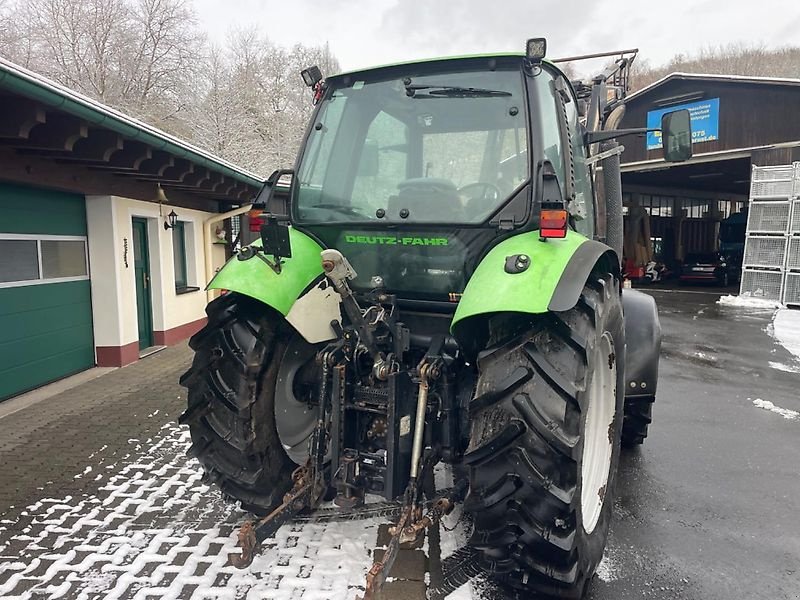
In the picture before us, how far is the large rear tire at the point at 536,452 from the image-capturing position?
2.17 m

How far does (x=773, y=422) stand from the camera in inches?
214

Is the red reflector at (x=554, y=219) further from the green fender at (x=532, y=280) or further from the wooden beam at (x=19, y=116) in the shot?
the wooden beam at (x=19, y=116)

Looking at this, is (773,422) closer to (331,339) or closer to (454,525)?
(454,525)

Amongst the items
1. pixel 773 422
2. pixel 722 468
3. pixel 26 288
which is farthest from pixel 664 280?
pixel 26 288

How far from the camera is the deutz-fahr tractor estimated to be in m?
2.24

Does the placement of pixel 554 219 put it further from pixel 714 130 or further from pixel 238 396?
pixel 714 130

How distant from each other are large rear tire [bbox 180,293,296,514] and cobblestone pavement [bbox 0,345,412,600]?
0.36m

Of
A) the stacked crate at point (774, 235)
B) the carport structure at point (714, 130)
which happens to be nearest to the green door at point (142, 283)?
the carport structure at point (714, 130)

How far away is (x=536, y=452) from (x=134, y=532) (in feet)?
7.86

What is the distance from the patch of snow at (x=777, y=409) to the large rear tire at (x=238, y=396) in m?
5.12

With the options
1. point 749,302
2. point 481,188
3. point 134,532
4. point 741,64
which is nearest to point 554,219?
point 481,188

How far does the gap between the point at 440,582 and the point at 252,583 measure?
88cm

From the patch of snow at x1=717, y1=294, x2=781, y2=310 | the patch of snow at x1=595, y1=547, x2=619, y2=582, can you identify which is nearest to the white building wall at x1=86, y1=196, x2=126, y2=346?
the patch of snow at x1=595, y1=547, x2=619, y2=582

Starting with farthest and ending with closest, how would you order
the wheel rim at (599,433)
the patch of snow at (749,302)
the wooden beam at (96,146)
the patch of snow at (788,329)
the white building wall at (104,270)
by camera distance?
the patch of snow at (749,302), the patch of snow at (788,329), the white building wall at (104,270), the wooden beam at (96,146), the wheel rim at (599,433)
